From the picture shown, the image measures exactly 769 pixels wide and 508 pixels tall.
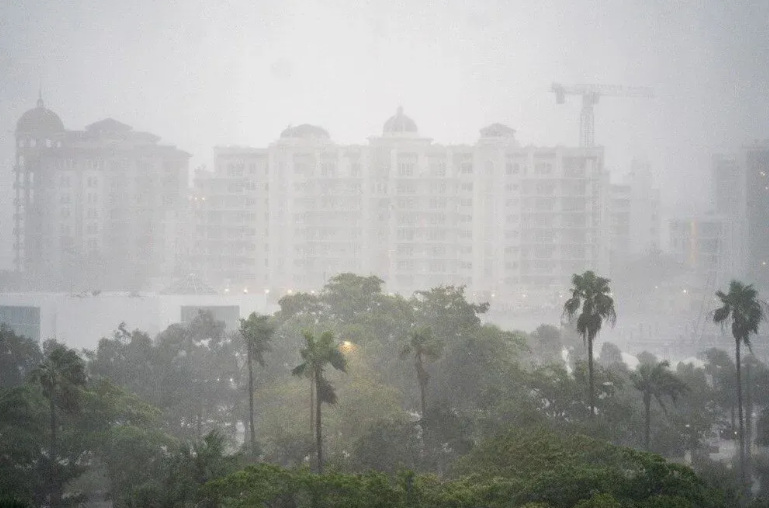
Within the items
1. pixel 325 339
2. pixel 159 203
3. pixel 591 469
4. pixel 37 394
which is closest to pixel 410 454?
pixel 325 339

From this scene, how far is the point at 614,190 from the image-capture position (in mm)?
173875

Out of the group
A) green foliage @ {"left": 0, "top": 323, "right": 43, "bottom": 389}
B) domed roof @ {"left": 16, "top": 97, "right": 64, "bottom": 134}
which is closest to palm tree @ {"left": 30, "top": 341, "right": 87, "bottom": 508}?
green foliage @ {"left": 0, "top": 323, "right": 43, "bottom": 389}

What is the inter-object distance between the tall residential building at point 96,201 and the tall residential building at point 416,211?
1856cm

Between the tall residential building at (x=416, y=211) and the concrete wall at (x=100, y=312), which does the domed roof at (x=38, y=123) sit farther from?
the concrete wall at (x=100, y=312)

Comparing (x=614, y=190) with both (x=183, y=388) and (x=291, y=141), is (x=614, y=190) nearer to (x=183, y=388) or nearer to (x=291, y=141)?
(x=291, y=141)

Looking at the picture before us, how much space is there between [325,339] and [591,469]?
1063cm

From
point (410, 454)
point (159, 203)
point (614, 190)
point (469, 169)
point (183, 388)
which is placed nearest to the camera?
point (410, 454)

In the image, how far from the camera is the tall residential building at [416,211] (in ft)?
449

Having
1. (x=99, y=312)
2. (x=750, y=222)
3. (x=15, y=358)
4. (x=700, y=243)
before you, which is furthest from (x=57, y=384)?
(x=700, y=243)

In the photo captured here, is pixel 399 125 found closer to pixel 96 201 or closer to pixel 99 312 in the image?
pixel 96 201

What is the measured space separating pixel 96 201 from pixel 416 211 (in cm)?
5245

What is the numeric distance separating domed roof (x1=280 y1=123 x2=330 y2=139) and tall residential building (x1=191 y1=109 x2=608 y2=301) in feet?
21.8

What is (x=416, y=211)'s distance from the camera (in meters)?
136

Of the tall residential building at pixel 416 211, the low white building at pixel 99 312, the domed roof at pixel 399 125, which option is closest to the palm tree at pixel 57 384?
the low white building at pixel 99 312
